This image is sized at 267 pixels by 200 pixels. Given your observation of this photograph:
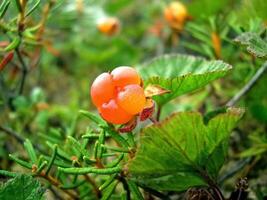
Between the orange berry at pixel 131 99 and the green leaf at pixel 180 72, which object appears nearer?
the orange berry at pixel 131 99

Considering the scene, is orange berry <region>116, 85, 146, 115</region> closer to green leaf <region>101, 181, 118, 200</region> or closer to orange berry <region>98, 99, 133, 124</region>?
orange berry <region>98, 99, 133, 124</region>

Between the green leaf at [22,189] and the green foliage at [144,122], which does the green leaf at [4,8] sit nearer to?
the green foliage at [144,122]

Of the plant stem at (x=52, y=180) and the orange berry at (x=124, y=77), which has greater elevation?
the orange berry at (x=124, y=77)

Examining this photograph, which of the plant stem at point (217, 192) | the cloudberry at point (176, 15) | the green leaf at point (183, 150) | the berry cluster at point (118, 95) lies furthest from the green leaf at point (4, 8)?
the cloudberry at point (176, 15)

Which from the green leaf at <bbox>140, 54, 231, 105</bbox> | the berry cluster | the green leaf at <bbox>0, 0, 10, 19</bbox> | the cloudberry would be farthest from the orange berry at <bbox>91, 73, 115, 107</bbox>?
the cloudberry

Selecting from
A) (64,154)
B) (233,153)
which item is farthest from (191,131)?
(233,153)

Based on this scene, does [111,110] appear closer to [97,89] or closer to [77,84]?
[97,89]
